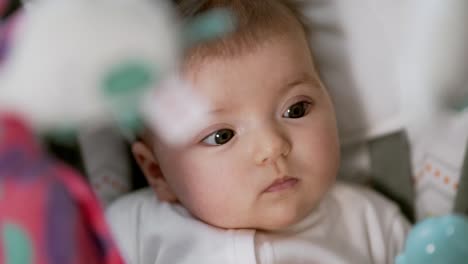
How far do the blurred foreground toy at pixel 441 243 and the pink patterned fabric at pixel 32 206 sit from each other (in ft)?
1.07

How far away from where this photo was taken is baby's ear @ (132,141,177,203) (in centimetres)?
72

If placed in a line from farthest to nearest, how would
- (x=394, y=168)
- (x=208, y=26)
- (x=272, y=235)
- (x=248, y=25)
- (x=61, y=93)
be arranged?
(x=394, y=168) < (x=272, y=235) < (x=248, y=25) < (x=208, y=26) < (x=61, y=93)

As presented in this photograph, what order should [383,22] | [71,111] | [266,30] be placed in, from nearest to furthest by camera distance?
[71,111], [266,30], [383,22]

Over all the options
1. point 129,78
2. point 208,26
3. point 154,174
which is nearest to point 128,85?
point 129,78

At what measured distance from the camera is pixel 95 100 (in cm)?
33

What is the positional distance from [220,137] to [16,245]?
317 millimetres

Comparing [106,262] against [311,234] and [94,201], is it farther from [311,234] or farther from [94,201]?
[311,234]

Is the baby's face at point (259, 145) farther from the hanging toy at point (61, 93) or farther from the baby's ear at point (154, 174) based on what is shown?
the hanging toy at point (61, 93)

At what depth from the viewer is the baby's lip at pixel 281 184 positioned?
0.65m

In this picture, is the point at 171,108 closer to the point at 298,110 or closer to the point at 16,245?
the point at 16,245

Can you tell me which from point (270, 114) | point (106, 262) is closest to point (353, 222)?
point (270, 114)

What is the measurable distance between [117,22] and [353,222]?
53 centimetres

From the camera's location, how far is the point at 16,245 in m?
0.34

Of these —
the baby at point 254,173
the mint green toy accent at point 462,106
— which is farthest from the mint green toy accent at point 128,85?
the mint green toy accent at point 462,106
